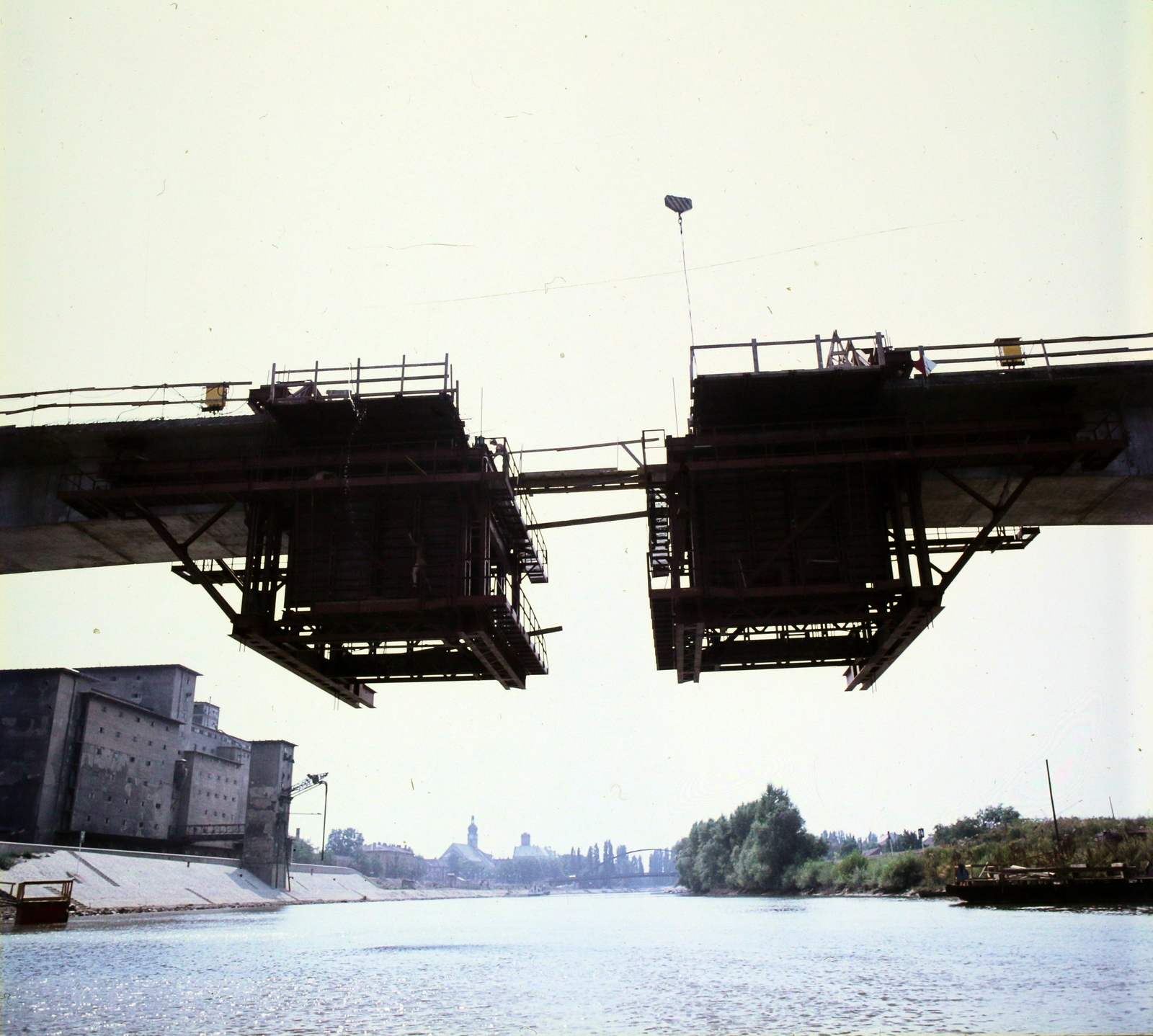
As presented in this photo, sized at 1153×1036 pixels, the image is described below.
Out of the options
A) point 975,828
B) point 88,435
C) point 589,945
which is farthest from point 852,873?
point 88,435

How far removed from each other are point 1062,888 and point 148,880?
2376 inches

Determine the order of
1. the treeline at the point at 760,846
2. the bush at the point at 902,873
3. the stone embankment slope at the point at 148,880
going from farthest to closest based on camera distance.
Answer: the treeline at the point at 760,846 < the bush at the point at 902,873 < the stone embankment slope at the point at 148,880

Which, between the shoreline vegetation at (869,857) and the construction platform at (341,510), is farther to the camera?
the shoreline vegetation at (869,857)

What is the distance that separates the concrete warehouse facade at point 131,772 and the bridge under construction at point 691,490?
5918 cm

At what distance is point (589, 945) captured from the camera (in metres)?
41.9

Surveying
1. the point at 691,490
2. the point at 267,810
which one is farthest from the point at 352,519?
the point at 267,810

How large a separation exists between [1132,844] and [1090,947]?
30360 mm

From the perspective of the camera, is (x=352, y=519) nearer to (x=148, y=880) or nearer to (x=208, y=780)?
(x=148, y=880)

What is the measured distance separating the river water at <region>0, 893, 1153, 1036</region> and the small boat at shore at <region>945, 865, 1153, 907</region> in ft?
13.8

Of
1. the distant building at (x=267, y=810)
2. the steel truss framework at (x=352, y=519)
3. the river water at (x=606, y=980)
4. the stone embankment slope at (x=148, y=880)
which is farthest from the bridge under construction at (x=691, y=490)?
the distant building at (x=267, y=810)

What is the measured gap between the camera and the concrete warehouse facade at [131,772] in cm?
7206

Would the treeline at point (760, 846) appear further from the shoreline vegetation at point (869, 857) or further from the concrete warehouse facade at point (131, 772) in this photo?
the concrete warehouse facade at point (131, 772)

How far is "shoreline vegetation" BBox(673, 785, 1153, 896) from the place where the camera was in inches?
2384

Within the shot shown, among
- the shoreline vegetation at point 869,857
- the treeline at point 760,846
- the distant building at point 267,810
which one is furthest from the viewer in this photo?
the treeline at point 760,846
